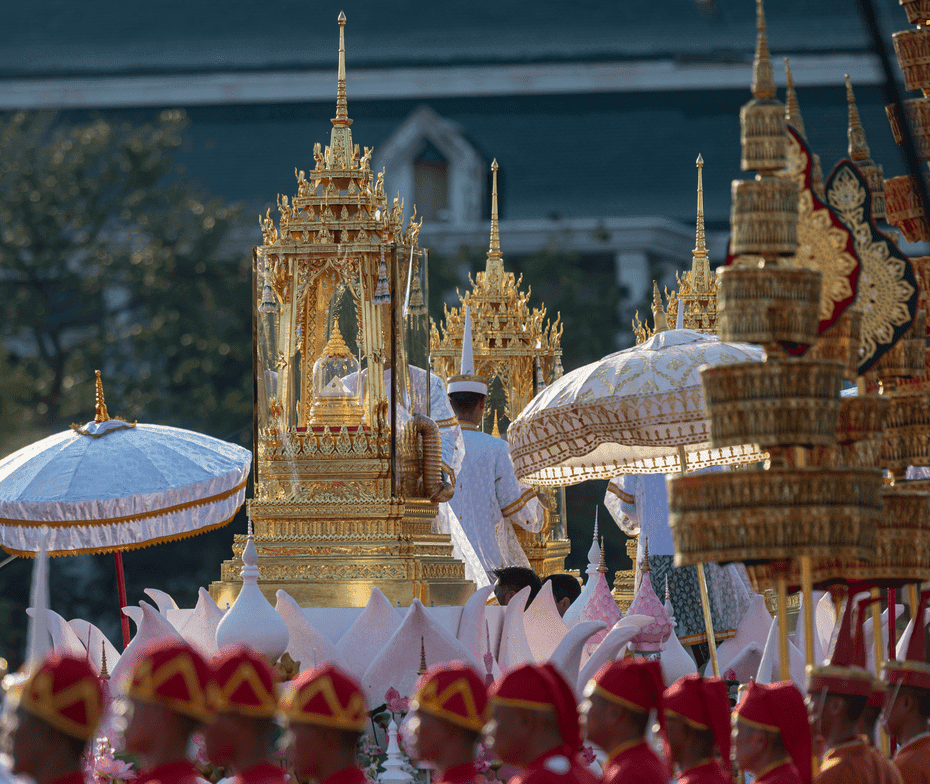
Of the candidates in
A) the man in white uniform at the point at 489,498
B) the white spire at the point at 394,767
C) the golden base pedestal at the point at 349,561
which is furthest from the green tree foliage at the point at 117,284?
the white spire at the point at 394,767

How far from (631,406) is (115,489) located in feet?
8.23

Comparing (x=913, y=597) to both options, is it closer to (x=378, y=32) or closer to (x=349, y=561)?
(x=349, y=561)

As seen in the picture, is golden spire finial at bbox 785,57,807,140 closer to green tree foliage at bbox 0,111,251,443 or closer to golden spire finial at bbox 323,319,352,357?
golden spire finial at bbox 323,319,352,357

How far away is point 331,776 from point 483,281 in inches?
330

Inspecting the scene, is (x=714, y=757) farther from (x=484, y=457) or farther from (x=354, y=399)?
(x=484, y=457)

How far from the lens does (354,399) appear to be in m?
8.84

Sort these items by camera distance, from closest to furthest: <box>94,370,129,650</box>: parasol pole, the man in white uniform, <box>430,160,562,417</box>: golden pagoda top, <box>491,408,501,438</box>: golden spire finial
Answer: <box>94,370,129,650</box>: parasol pole
the man in white uniform
<box>491,408,501,438</box>: golden spire finial
<box>430,160,562,417</box>: golden pagoda top

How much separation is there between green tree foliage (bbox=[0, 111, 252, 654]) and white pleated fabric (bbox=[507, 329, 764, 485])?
10.1 meters

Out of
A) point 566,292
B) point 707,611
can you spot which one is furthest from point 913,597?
point 566,292

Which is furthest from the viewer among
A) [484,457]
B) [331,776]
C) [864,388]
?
[484,457]

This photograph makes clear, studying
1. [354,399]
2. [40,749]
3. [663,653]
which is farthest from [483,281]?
[40,749]

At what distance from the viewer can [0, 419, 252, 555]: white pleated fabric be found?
8.75 meters

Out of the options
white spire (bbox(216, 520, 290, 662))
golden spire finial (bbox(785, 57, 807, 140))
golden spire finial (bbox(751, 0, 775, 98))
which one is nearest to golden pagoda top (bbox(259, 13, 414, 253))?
white spire (bbox(216, 520, 290, 662))

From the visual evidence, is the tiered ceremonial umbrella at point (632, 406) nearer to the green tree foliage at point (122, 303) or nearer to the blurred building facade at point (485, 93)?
the green tree foliage at point (122, 303)
